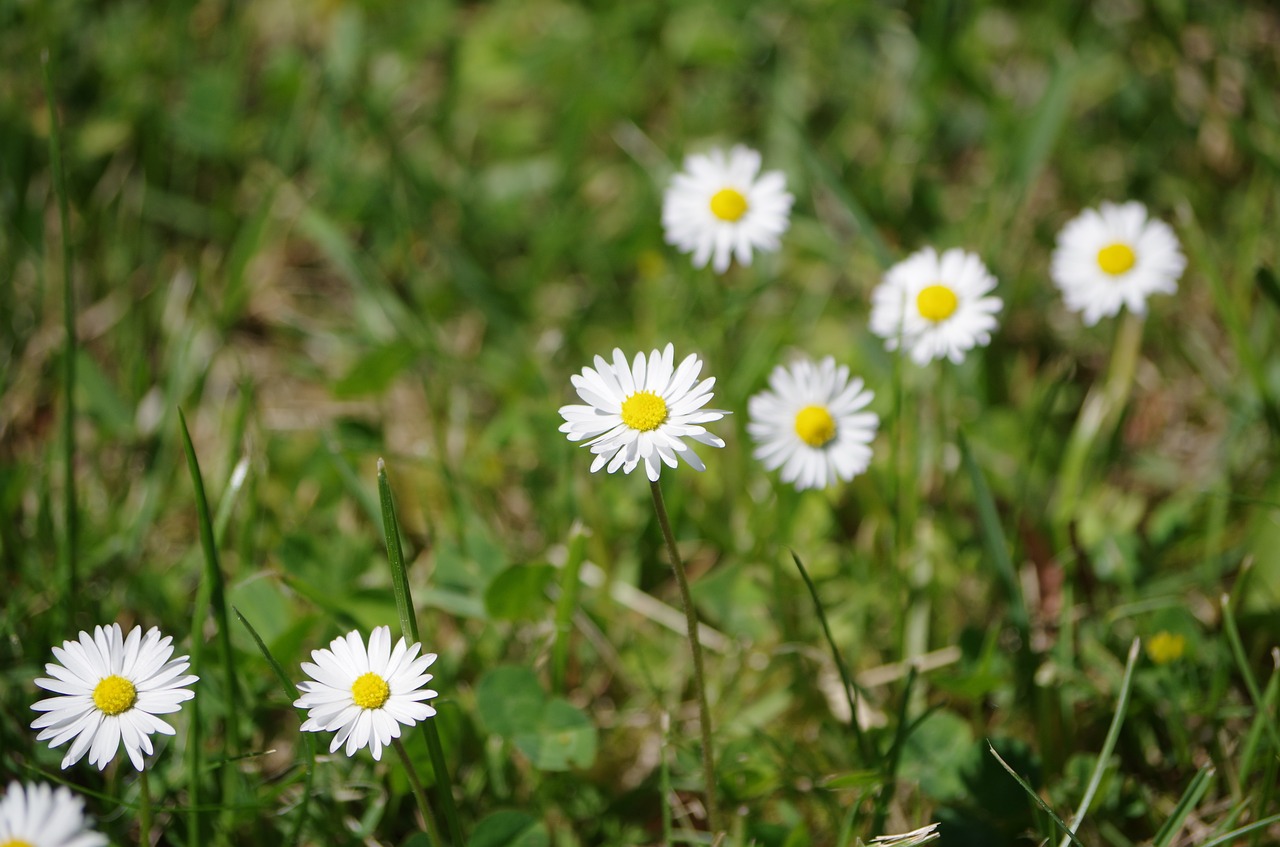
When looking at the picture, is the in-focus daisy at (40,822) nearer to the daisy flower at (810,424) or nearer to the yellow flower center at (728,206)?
the daisy flower at (810,424)

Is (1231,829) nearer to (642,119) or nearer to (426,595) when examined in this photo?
(426,595)

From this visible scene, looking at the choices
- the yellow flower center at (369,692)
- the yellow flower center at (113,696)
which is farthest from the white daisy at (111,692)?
Result: the yellow flower center at (369,692)

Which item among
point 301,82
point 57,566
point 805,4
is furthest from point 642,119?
point 57,566

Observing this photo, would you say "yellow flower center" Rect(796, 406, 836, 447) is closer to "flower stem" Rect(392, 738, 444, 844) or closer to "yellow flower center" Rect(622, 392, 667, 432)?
"yellow flower center" Rect(622, 392, 667, 432)

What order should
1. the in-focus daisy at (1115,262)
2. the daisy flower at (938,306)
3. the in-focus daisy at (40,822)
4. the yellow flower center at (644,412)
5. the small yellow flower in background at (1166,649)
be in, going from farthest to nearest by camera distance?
the in-focus daisy at (1115,262)
the daisy flower at (938,306)
the small yellow flower in background at (1166,649)
the yellow flower center at (644,412)
the in-focus daisy at (40,822)

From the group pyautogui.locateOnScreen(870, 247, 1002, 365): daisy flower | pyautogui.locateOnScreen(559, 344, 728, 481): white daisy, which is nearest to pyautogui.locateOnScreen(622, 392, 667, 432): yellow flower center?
pyautogui.locateOnScreen(559, 344, 728, 481): white daisy
